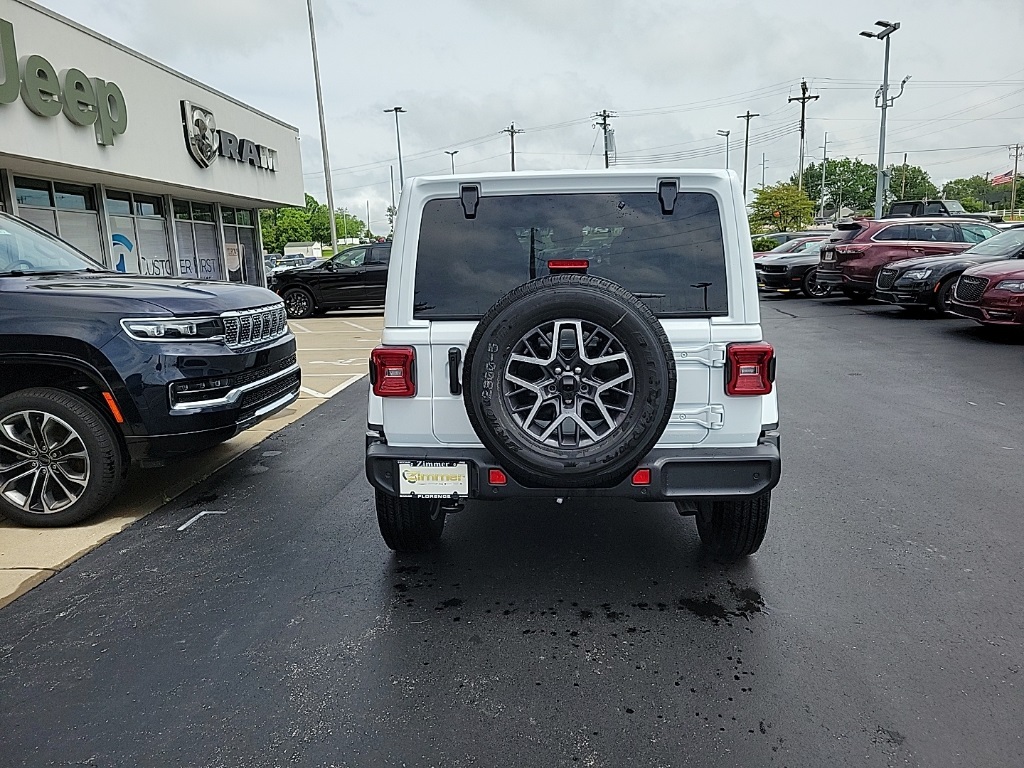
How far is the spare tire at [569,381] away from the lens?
3004mm

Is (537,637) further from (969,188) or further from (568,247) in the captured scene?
(969,188)

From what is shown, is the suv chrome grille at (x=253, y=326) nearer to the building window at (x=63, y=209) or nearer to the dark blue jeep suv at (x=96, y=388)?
the dark blue jeep suv at (x=96, y=388)

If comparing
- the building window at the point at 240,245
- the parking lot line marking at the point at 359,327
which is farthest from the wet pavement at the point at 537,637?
the building window at the point at 240,245

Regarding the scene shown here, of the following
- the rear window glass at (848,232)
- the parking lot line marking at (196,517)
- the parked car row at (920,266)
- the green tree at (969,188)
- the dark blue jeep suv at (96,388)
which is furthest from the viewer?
the green tree at (969,188)

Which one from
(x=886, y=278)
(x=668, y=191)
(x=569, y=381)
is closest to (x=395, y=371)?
(x=569, y=381)

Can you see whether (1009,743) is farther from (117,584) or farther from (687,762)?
(117,584)

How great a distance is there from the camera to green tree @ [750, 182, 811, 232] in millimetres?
53875

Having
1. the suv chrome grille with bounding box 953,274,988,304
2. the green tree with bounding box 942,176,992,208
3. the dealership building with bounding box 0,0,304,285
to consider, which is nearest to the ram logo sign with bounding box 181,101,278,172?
the dealership building with bounding box 0,0,304,285

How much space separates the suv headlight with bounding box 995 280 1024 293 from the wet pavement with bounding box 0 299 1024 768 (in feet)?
20.0

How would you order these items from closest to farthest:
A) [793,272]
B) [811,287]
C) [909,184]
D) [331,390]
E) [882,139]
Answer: [331,390]
[811,287]
[793,272]
[882,139]
[909,184]

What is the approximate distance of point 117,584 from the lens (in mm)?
3787

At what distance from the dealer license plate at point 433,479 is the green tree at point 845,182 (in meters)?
101

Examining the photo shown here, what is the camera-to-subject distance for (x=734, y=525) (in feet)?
12.2

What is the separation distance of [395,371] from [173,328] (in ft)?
6.43
